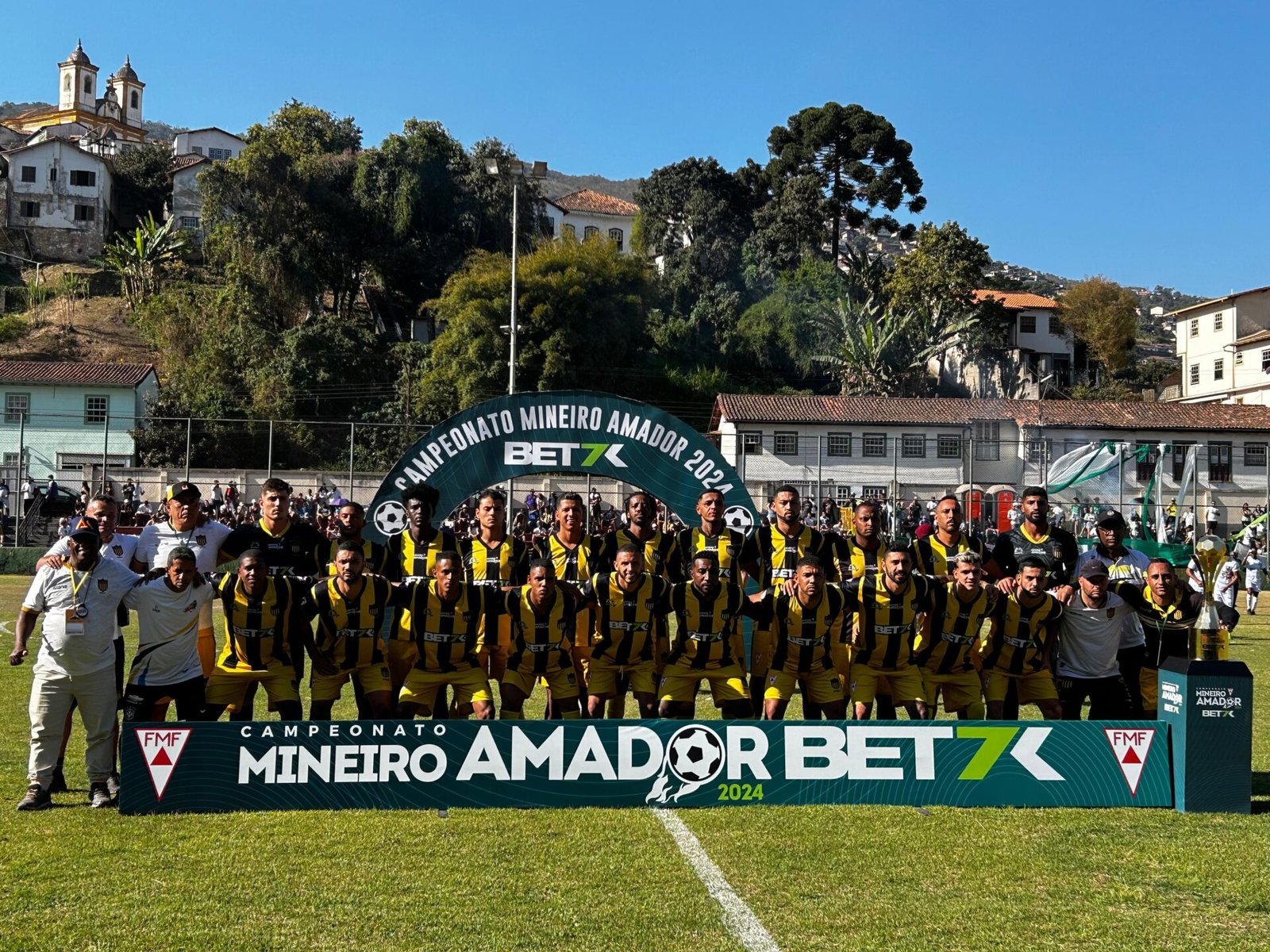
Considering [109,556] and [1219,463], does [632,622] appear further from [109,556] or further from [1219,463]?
[1219,463]

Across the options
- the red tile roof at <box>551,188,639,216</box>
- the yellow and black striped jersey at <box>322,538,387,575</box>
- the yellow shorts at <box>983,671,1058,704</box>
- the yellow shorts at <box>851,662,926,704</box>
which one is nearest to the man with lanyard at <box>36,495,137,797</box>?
the yellow and black striped jersey at <box>322,538,387,575</box>

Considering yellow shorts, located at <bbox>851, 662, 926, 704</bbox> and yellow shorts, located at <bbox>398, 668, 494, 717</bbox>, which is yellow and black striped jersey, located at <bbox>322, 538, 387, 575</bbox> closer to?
yellow shorts, located at <bbox>398, 668, 494, 717</bbox>

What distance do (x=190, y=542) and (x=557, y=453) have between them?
4828mm

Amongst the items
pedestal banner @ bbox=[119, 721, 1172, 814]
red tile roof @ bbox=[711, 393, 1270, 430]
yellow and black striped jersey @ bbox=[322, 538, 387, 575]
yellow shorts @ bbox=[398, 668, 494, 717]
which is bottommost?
pedestal banner @ bbox=[119, 721, 1172, 814]

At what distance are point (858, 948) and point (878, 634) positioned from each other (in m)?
4.02

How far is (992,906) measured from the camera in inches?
227

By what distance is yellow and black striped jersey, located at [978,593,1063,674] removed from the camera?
29.8ft

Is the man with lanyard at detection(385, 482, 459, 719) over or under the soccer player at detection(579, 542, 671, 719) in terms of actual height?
over

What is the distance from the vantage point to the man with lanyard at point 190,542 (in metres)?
8.67

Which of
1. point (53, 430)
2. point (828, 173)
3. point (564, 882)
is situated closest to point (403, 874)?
point (564, 882)

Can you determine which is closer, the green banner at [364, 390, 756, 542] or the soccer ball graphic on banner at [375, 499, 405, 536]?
the soccer ball graphic on banner at [375, 499, 405, 536]

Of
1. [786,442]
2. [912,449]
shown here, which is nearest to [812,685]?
[912,449]

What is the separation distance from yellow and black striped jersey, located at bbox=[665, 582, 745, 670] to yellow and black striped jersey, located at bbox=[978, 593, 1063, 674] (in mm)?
1979

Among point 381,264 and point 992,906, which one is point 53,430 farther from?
point 992,906
